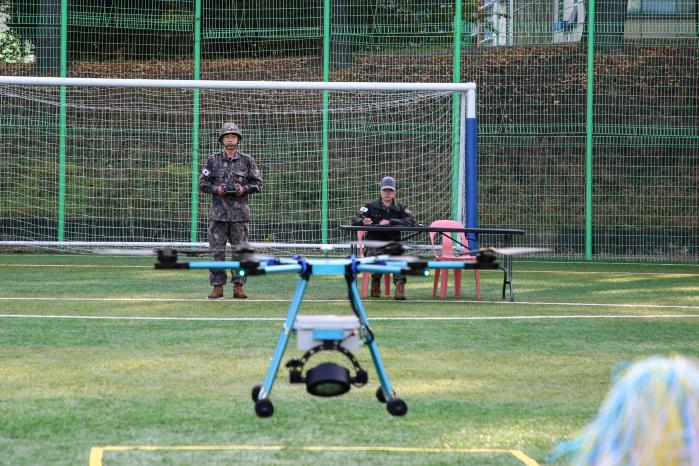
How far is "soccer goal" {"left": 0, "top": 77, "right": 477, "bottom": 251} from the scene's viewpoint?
19797mm

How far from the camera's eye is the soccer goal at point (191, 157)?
19797 millimetres

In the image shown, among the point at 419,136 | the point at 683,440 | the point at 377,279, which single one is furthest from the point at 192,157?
the point at 683,440

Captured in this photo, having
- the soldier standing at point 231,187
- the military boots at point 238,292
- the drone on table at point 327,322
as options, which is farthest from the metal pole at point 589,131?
the drone on table at point 327,322

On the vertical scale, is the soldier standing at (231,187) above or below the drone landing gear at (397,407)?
above

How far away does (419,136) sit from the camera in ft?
65.5

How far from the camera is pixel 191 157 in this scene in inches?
805

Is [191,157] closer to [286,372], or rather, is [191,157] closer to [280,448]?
[286,372]

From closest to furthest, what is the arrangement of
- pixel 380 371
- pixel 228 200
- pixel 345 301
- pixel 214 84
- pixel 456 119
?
1. pixel 380 371
2. pixel 345 301
3. pixel 228 200
4. pixel 214 84
5. pixel 456 119

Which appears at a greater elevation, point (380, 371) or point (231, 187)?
point (231, 187)

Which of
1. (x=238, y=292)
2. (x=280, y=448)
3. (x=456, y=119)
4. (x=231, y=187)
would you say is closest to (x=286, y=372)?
(x=280, y=448)

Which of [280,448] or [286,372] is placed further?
[286,372]

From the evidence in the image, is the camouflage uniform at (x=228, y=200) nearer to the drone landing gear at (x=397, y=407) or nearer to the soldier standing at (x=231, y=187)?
the soldier standing at (x=231, y=187)

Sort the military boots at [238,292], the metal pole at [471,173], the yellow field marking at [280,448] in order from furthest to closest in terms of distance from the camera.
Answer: the metal pole at [471,173] → the military boots at [238,292] → the yellow field marking at [280,448]

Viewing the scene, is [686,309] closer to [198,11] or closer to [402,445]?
[402,445]
